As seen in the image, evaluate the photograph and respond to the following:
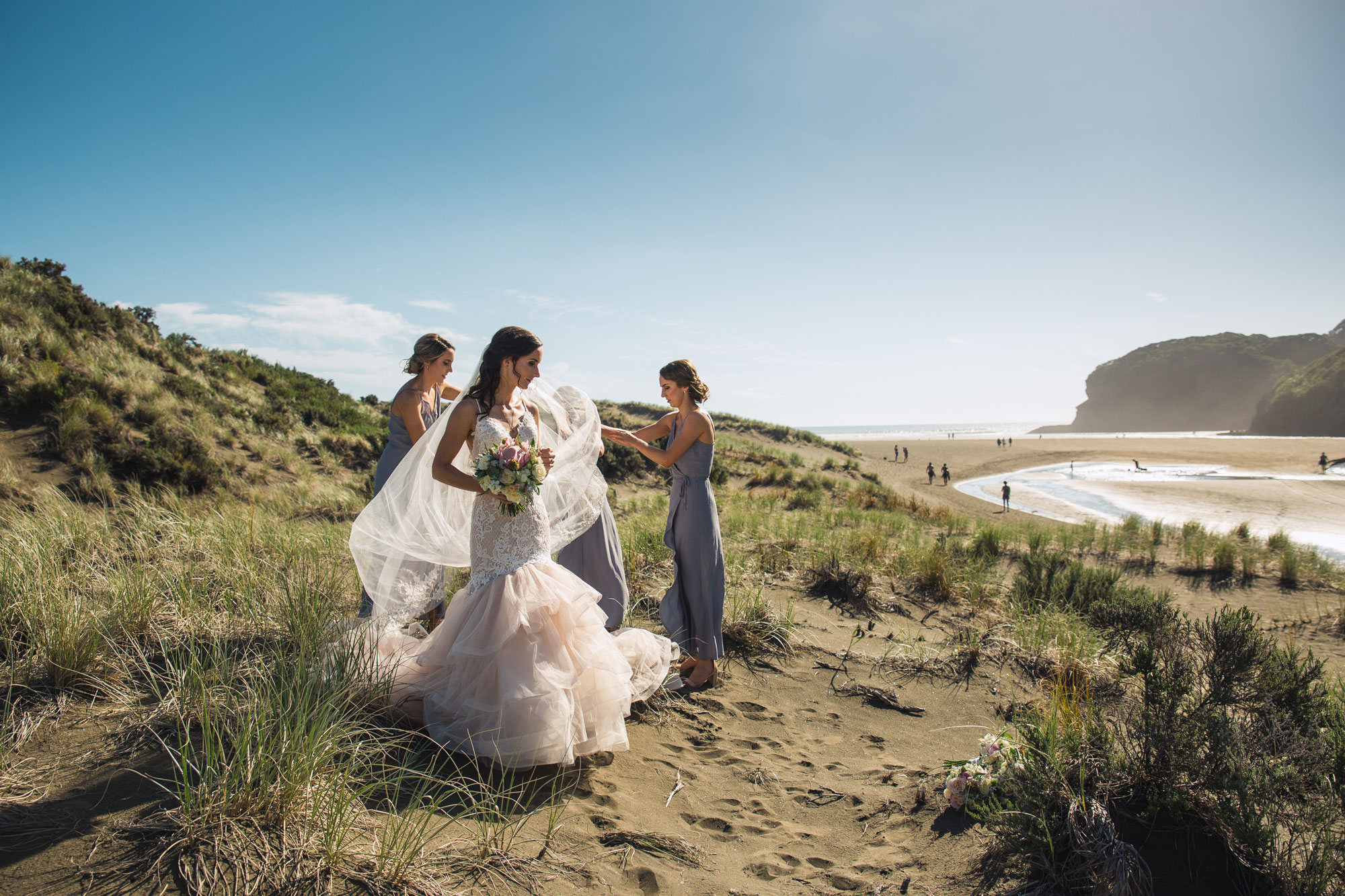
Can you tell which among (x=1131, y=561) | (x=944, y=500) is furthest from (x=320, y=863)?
(x=944, y=500)

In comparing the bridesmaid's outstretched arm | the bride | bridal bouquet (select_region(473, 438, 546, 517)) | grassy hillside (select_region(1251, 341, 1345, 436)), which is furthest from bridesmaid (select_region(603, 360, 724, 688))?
grassy hillside (select_region(1251, 341, 1345, 436))

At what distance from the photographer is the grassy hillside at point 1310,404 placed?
64625 mm

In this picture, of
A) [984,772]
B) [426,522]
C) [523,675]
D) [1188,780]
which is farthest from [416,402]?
[1188,780]

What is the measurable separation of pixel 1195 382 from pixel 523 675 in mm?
150971

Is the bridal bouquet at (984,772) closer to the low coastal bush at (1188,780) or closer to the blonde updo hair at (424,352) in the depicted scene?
the low coastal bush at (1188,780)

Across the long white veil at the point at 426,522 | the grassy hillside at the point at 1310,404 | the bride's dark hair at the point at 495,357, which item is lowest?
the long white veil at the point at 426,522

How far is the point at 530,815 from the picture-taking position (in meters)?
3.09

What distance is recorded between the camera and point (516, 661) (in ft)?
11.3

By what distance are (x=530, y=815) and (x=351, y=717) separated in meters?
1.07

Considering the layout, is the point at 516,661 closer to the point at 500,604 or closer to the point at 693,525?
the point at 500,604

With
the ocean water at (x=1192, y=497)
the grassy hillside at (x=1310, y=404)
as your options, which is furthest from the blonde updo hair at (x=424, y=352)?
the grassy hillside at (x=1310, y=404)

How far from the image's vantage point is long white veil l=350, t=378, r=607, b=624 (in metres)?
4.38

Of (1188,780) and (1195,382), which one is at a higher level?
(1195,382)

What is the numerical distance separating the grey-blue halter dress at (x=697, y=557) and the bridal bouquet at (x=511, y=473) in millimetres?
1476
